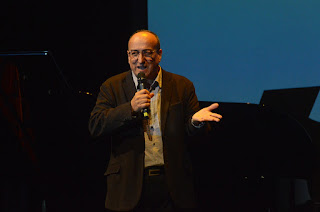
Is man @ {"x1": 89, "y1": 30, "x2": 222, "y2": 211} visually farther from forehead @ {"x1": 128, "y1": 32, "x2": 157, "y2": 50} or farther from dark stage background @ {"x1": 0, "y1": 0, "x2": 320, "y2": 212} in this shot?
dark stage background @ {"x1": 0, "y1": 0, "x2": 320, "y2": 212}

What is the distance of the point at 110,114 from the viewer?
5.83 ft

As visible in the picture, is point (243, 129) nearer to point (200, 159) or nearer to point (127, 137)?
point (200, 159)

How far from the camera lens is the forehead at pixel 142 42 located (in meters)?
1.93

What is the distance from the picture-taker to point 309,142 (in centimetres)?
273

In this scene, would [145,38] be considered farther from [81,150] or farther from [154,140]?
[81,150]

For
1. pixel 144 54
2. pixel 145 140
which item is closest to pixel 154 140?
pixel 145 140

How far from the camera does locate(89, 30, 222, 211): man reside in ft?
5.72

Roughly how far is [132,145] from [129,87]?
29 centimetres

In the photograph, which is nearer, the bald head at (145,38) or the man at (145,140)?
the man at (145,140)

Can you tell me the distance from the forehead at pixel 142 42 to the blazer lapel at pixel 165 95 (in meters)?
0.16

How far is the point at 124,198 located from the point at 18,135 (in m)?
0.89

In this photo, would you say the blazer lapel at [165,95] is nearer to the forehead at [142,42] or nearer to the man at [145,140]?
the man at [145,140]

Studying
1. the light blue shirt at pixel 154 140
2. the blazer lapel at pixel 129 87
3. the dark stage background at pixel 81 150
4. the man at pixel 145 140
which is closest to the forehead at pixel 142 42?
the man at pixel 145 140

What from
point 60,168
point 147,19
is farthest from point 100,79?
point 60,168
